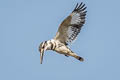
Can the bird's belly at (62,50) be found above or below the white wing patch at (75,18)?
below

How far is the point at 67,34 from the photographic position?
34.1ft

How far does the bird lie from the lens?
9617 mm

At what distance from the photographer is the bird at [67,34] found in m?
9.62

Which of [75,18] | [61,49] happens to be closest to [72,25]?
[75,18]

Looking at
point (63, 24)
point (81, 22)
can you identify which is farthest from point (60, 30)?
point (81, 22)

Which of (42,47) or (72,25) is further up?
(72,25)

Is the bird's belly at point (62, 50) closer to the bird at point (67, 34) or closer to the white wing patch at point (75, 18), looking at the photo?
the bird at point (67, 34)

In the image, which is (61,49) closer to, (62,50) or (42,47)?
(62,50)

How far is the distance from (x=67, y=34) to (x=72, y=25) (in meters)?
0.34

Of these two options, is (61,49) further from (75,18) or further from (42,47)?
(75,18)

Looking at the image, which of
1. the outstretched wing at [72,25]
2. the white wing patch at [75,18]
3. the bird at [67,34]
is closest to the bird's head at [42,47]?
the bird at [67,34]

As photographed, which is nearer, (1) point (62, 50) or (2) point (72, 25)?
(1) point (62, 50)

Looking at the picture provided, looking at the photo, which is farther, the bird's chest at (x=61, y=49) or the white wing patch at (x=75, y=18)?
the white wing patch at (x=75, y=18)

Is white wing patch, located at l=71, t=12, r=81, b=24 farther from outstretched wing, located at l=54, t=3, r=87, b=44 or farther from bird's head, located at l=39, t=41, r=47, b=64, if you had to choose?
bird's head, located at l=39, t=41, r=47, b=64
